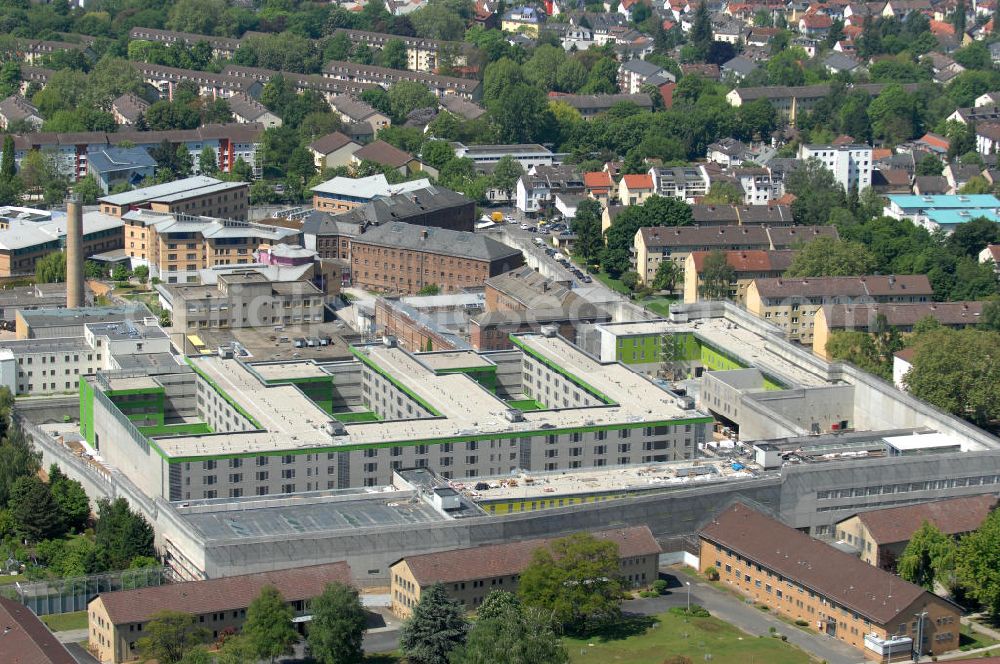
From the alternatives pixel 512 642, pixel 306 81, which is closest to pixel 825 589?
pixel 512 642

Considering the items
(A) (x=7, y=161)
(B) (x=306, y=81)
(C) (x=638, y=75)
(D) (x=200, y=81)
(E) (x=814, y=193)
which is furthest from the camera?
(C) (x=638, y=75)

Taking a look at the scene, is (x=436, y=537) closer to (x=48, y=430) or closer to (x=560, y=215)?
(x=48, y=430)

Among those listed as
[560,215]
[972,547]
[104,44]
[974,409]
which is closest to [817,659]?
[972,547]

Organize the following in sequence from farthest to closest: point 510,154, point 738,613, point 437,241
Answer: point 510,154
point 437,241
point 738,613

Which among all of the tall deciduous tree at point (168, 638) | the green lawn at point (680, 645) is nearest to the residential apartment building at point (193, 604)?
→ the tall deciduous tree at point (168, 638)

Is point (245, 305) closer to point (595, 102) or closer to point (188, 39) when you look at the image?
point (595, 102)

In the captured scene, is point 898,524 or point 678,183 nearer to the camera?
point 898,524
